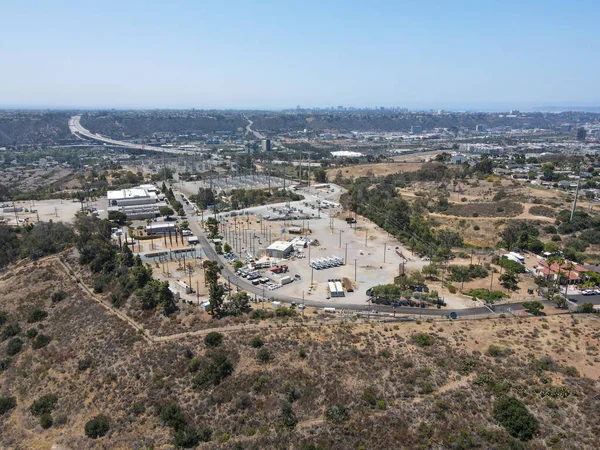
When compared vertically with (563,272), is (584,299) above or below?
below

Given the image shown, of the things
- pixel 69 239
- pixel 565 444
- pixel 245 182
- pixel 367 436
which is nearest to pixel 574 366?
pixel 565 444

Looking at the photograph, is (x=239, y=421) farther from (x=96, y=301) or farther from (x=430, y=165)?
(x=430, y=165)

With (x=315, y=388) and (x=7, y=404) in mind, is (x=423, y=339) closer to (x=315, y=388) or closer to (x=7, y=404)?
(x=315, y=388)

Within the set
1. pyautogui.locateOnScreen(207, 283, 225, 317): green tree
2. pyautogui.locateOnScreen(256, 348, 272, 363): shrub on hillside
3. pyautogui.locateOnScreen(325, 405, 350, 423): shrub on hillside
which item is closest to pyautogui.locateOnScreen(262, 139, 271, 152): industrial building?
pyautogui.locateOnScreen(207, 283, 225, 317): green tree

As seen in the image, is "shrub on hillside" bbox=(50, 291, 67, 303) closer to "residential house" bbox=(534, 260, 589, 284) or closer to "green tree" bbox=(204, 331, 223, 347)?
"green tree" bbox=(204, 331, 223, 347)

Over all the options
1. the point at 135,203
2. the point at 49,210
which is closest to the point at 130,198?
the point at 135,203

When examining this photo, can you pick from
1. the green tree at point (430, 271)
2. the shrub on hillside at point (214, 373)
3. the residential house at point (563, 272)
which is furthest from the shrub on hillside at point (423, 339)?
the residential house at point (563, 272)
